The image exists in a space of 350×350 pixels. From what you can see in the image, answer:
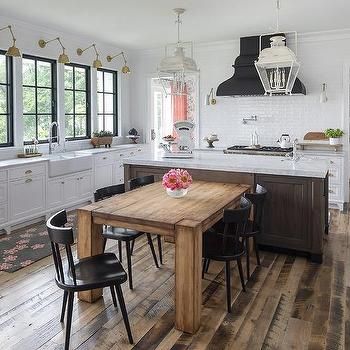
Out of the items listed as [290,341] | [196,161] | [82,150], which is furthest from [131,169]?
[290,341]

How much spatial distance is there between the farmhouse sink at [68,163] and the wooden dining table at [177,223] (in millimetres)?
2221

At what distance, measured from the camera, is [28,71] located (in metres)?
5.80

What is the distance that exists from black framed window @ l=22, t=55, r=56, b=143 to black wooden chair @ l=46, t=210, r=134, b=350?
362 cm

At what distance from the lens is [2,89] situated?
17.9 ft

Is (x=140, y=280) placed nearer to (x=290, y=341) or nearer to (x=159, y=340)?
(x=159, y=340)

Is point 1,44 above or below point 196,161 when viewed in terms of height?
above

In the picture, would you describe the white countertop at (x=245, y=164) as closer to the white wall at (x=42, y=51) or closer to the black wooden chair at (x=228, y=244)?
the black wooden chair at (x=228, y=244)

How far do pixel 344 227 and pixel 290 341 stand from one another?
300cm

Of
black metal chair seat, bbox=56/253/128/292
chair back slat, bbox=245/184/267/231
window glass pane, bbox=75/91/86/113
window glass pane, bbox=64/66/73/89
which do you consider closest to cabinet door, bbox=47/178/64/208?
window glass pane, bbox=75/91/86/113

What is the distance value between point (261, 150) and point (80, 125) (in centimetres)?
314

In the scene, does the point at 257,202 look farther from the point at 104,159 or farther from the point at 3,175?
the point at 104,159

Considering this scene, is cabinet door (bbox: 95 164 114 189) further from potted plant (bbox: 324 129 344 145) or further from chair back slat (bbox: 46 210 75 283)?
chair back slat (bbox: 46 210 75 283)

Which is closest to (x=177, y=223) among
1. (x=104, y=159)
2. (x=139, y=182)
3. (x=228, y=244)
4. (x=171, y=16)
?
(x=228, y=244)

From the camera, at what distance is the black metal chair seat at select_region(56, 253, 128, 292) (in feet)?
7.90
